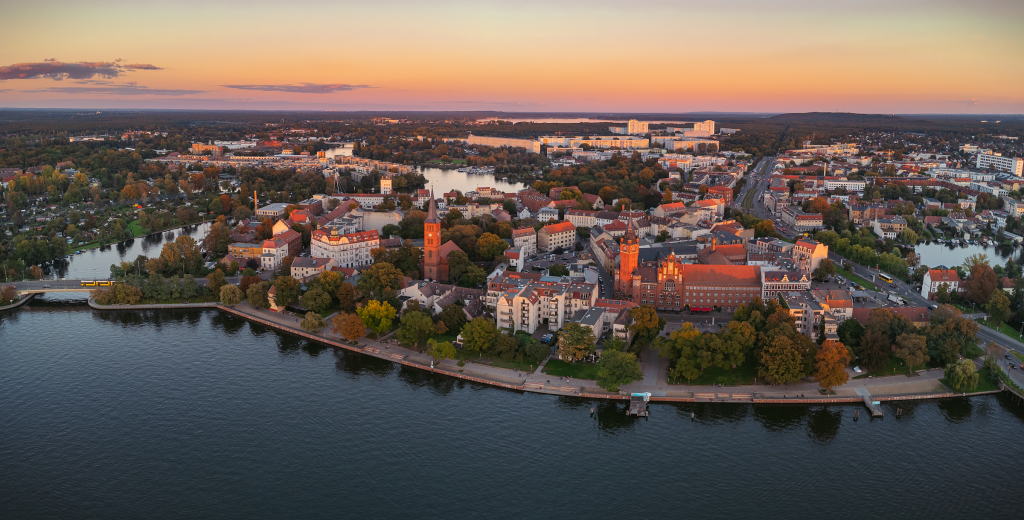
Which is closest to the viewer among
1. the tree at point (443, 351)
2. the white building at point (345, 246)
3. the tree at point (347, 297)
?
the tree at point (443, 351)

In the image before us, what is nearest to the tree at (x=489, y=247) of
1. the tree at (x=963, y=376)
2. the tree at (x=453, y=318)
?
the tree at (x=453, y=318)

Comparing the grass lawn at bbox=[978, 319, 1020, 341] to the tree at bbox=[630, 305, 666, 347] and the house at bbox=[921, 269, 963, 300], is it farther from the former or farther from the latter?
the tree at bbox=[630, 305, 666, 347]

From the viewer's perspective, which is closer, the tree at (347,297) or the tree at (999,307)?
the tree at (999,307)

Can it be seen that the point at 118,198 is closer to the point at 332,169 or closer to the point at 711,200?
the point at 332,169

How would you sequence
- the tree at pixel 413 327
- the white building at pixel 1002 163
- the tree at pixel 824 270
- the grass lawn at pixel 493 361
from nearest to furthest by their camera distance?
the grass lawn at pixel 493 361 < the tree at pixel 413 327 < the tree at pixel 824 270 < the white building at pixel 1002 163

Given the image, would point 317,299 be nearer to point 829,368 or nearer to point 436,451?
point 436,451

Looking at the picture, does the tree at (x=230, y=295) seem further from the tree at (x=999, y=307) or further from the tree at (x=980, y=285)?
the tree at (x=980, y=285)

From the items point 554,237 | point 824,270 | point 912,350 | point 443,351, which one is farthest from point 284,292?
point 824,270
